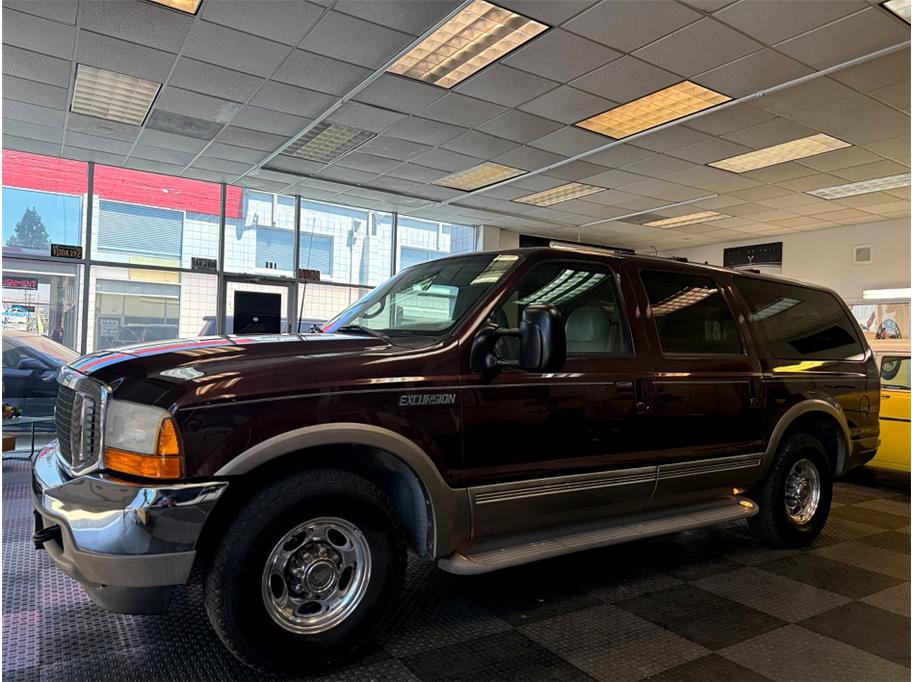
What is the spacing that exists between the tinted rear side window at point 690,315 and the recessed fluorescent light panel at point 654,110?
3.63 meters

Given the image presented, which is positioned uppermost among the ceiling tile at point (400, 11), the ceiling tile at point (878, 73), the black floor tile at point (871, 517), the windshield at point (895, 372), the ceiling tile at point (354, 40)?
the ceiling tile at point (878, 73)

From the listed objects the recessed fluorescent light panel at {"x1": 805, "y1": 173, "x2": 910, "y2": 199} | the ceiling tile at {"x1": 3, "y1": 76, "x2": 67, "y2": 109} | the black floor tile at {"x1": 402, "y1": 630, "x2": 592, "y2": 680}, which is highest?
the recessed fluorescent light panel at {"x1": 805, "y1": 173, "x2": 910, "y2": 199}

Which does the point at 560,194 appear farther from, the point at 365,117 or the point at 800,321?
the point at 800,321

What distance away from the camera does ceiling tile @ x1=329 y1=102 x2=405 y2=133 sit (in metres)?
7.02

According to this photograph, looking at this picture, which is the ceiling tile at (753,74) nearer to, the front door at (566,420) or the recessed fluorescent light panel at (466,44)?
the recessed fluorescent light panel at (466,44)

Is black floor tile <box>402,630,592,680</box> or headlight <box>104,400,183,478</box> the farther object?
black floor tile <box>402,630,592,680</box>

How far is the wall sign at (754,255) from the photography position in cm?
1373

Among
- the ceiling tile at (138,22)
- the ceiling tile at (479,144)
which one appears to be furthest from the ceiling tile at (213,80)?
the ceiling tile at (479,144)

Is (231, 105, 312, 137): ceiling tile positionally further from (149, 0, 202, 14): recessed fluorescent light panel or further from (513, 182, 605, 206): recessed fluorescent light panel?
(513, 182, 605, 206): recessed fluorescent light panel

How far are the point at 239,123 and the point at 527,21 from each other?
4.12 m

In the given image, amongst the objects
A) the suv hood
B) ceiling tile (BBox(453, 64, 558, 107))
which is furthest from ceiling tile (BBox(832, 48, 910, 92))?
the suv hood

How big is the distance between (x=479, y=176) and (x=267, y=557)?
8.43 meters

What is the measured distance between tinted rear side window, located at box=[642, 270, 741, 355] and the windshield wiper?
1451mm

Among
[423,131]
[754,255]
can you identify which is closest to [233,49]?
[423,131]
